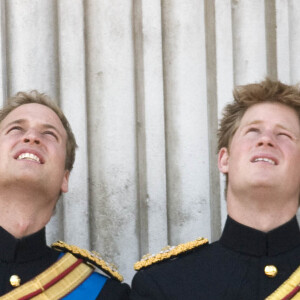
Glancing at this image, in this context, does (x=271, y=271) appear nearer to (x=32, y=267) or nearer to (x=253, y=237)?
(x=253, y=237)

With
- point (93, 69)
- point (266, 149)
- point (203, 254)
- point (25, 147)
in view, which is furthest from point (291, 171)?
point (93, 69)

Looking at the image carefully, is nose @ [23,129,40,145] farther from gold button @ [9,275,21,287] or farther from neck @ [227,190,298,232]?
neck @ [227,190,298,232]

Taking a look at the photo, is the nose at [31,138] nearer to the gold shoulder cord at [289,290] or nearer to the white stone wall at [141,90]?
the white stone wall at [141,90]

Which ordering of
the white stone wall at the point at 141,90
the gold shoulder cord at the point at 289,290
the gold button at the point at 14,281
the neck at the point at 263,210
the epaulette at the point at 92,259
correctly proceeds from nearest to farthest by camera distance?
the gold shoulder cord at the point at 289,290, the gold button at the point at 14,281, the neck at the point at 263,210, the epaulette at the point at 92,259, the white stone wall at the point at 141,90

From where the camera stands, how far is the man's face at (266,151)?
3.64m

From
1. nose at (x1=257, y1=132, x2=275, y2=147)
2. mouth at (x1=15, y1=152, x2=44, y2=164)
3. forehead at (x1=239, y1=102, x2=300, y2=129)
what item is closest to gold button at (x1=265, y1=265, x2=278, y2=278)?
nose at (x1=257, y1=132, x2=275, y2=147)

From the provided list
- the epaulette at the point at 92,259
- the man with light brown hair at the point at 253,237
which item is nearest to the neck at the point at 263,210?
the man with light brown hair at the point at 253,237

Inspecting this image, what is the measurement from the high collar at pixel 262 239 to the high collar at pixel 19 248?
0.67 metres

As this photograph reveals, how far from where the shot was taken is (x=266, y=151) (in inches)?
144

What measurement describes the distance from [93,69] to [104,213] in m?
0.63

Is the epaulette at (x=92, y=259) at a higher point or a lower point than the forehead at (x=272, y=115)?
lower

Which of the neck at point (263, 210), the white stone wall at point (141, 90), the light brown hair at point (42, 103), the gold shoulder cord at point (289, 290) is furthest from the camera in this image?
the white stone wall at point (141, 90)

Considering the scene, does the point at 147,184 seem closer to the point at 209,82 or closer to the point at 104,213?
the point at 104,213

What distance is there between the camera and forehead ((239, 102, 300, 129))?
3.80 m
